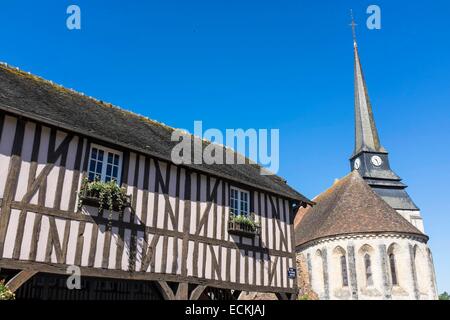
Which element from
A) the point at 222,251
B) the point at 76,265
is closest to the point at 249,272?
the point at 222,251

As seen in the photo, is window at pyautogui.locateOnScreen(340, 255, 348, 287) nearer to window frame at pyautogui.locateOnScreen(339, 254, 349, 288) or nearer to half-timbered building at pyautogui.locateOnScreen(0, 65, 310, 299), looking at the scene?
window frame at pyautogui.locateOnScreen(339, 254, 349, 288)

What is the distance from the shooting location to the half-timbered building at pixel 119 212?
7555 millimetres

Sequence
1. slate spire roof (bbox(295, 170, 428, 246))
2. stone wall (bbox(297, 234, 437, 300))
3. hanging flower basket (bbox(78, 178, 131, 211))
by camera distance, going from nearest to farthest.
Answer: hanging flower basket (bbox(78, 178, 131, 211))
stone wall (bbox(297, 234, 437, 300))
slate spire roof (bbox(295, 170, 428, 246))

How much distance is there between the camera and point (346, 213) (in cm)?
2294

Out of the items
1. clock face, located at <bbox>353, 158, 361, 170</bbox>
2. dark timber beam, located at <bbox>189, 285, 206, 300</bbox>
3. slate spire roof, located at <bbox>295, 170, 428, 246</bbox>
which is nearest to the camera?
dark timber beam, located at <bbox>189, 285, 206, 300</bbox>

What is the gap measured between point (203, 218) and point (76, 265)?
3337mm

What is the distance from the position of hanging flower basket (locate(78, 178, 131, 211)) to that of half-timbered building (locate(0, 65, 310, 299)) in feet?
0.41

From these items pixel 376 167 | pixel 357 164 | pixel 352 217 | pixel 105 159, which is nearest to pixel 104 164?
pixel 105 159

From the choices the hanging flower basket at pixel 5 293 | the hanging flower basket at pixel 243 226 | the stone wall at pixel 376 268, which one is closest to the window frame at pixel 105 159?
the hanging flower basket at pixel 5 293

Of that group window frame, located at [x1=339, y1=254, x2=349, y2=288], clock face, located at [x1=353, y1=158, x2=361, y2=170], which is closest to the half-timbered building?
window frame, located at [x1=339, y1=254, x2=349, y2=288]

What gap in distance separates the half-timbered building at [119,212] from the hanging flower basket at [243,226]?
2.9 inches

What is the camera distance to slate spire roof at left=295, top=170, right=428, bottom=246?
70.6 ft
